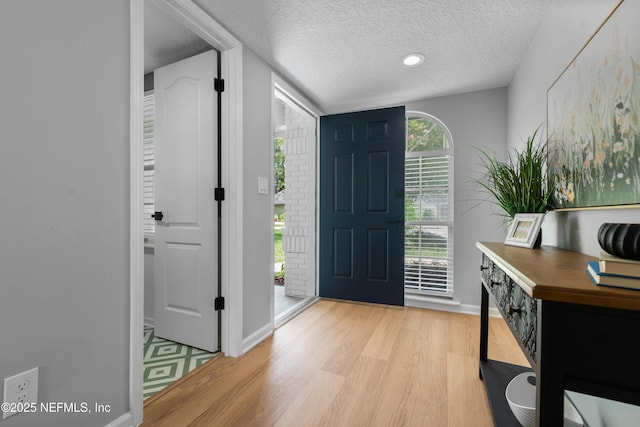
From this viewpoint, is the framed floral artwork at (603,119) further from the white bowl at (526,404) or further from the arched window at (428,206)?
the arched window at (428,206)

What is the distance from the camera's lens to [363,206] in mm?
3170

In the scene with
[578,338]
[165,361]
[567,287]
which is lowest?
[165,361]

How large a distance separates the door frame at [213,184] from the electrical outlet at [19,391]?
1.15 ft

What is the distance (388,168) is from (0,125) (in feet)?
9.19

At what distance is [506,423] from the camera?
1.26m

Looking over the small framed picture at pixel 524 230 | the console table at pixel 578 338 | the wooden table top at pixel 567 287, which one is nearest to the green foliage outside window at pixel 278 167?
the small framed picture at pixel 524 230

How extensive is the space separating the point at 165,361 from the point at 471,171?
10.4 feet

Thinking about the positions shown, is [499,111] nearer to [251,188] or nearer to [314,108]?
[314,108]

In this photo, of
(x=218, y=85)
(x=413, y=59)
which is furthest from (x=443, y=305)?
(x=218, y=85)

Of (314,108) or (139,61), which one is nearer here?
(139,61)

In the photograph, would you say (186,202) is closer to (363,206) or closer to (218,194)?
(218,194)

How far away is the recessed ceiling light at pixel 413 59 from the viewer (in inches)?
88.7

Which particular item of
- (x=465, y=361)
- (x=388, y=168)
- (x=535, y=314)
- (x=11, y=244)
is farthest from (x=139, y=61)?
(x=465, y=361)

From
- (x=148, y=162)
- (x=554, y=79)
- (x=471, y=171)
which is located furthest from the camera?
(x=471, y=171)
